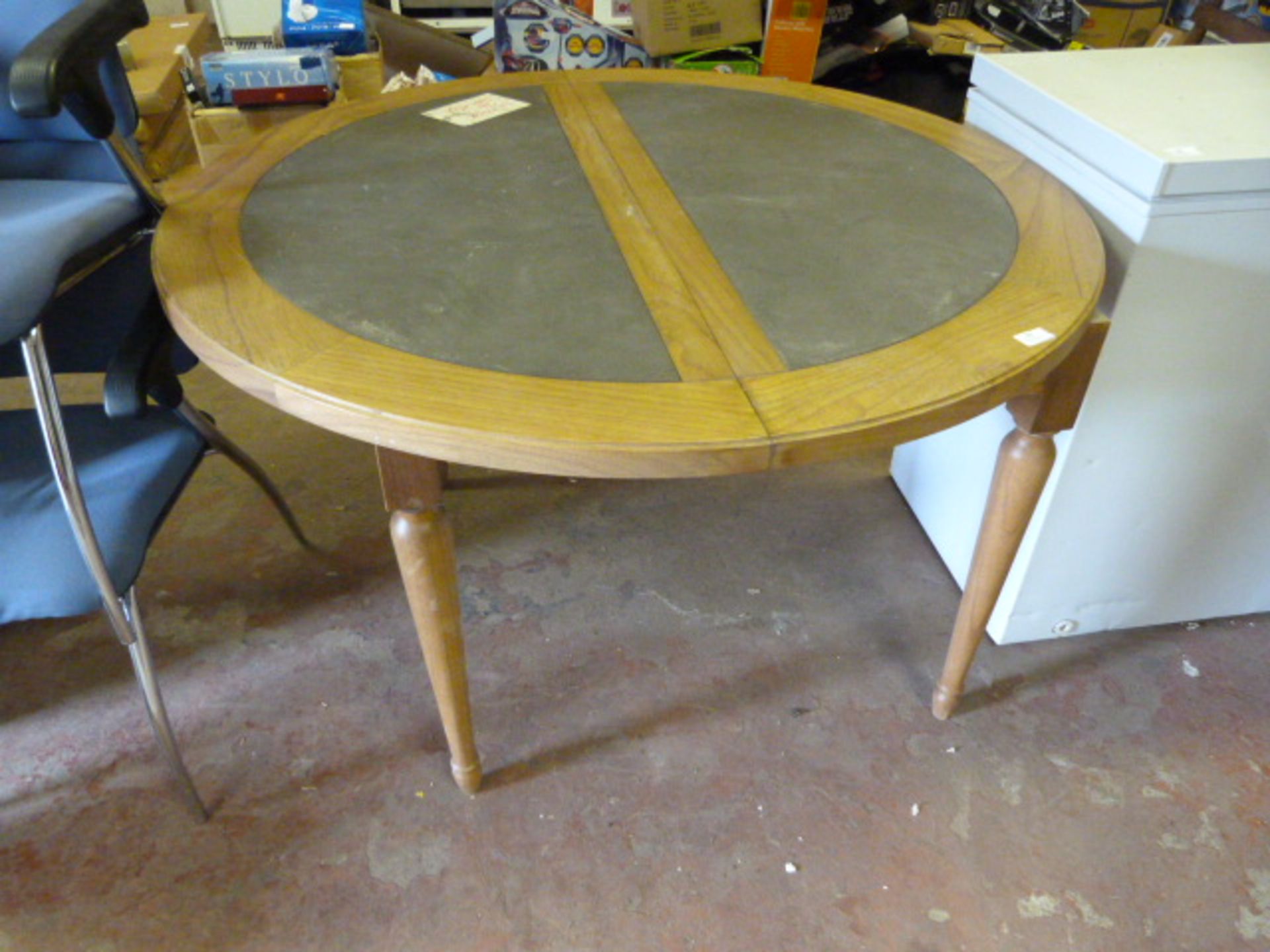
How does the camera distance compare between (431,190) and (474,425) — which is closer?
(474,425)

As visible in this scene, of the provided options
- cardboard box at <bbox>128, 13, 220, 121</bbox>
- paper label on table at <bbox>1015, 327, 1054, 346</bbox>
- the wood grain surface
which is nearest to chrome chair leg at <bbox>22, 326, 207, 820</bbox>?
the wood grain surface

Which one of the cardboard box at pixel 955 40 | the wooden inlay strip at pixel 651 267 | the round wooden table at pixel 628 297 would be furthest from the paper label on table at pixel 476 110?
the cardboard box at pixel 955 40

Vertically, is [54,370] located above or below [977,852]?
above

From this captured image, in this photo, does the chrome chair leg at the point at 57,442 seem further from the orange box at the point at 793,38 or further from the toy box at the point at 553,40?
the orange box at the point at 793,38

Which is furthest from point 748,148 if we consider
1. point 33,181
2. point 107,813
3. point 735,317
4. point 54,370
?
point 107,813

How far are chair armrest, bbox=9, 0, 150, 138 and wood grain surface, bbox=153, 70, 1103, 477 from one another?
14cm

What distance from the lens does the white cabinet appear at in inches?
41.5

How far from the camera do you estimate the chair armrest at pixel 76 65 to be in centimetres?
85

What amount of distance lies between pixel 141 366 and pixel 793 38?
2.38m

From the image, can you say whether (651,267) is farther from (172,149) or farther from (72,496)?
(172,149)

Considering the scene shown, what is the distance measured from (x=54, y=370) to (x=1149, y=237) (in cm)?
145

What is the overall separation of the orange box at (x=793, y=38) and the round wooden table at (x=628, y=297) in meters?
1.54

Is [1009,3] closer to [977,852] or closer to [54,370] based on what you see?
[977,852]

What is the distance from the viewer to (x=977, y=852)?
121 centimetres
